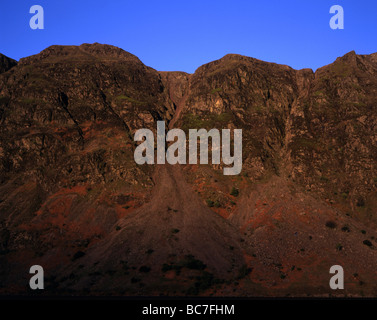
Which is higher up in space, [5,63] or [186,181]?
[5,63]

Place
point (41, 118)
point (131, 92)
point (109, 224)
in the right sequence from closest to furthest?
point (109, 224), point (41, 118), point (131, 92)

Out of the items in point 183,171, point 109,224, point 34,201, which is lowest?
point 109,224

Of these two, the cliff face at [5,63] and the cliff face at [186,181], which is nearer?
the cliff face at [186,181]

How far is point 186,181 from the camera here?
97.8 m

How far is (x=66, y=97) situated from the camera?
119125mm

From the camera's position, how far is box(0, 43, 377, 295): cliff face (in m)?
63.5

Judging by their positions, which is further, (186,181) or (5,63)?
(5,63)

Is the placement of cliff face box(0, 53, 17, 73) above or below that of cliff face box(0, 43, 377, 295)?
above

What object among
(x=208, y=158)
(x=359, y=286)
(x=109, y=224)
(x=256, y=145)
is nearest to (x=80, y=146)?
(x=109, y=224)

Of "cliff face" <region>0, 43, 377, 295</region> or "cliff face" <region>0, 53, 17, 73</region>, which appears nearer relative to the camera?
"cliff face" <region>0, 43, 377, 295</region>

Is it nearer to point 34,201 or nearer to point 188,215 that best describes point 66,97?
point 34,201

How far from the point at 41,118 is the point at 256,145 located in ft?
246

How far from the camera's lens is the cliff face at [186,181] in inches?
2501

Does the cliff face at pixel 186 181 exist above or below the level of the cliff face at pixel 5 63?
below
